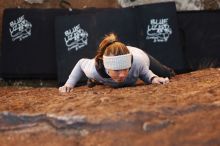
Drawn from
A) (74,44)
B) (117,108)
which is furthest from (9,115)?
(74,44)

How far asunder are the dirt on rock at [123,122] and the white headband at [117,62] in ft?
2.33

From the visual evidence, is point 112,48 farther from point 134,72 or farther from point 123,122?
point 123,122

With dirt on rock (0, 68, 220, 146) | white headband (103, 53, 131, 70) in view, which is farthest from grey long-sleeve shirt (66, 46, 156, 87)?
dirt on rock (0, 68, 220, 146)

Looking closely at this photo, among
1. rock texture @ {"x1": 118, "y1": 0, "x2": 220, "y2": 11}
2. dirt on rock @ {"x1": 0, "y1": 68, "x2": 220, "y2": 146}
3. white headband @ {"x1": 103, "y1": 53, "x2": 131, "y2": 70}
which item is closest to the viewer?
dirt on rock @ {"x1": 0, "y1": 68, "x2": 220, "y2": 146}

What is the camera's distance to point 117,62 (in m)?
4.25

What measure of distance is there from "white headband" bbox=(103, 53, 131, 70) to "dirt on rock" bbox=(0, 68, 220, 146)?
0.71m

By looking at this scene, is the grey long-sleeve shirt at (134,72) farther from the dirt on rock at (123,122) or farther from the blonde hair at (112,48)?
the dirt on rock at (123,122)

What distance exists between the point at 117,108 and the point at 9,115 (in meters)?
0.66

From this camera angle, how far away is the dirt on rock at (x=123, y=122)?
115 inches

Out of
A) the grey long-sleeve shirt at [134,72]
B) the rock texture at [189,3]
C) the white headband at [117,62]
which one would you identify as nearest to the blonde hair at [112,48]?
the white headband at [117,62]

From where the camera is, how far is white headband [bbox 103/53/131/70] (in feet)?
13.9

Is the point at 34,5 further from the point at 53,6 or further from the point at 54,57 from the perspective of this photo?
the point at 54,57

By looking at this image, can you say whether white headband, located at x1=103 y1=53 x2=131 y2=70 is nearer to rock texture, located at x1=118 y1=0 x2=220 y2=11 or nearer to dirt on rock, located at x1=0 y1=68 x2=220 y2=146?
dirt on rock, located at x1=0 y1=68 x2=220 y2=146

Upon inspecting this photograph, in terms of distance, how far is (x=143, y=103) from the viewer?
3.27 m
